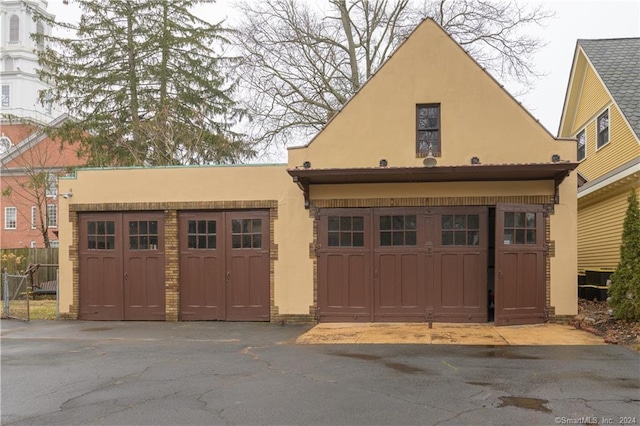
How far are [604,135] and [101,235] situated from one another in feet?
53.1

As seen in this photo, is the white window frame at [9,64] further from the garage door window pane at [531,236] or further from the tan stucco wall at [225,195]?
the garage door window pane at [531,236]

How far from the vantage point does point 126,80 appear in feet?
82.6

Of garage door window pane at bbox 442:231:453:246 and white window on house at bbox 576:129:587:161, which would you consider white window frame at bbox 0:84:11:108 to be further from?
garage door window pane at bbox 442:231:453:246

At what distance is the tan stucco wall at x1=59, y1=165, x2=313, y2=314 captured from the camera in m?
12.6

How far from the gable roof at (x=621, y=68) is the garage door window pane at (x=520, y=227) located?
16.2 feet

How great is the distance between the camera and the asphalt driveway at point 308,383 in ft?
18.8

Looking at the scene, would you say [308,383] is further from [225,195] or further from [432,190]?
[225,195]

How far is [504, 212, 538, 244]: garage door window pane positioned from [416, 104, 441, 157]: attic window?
221 cm

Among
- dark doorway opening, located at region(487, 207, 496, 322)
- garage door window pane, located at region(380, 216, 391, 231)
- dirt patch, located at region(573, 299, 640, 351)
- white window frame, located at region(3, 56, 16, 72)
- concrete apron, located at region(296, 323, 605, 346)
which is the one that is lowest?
concrete apron, located at region(296, 323, 605, 346)

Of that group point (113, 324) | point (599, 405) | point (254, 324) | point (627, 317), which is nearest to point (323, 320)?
point (254, 324)

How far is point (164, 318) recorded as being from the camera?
1331 centimetres

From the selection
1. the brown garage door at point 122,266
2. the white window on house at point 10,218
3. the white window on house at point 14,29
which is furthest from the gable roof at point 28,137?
the white window on house at point 14,29

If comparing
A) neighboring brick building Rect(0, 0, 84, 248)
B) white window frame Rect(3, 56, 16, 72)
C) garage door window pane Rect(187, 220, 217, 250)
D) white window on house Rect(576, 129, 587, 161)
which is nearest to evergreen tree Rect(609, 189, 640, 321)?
garage door window pane Rect(187, 220, 217, 250)

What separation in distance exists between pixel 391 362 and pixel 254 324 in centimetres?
511
